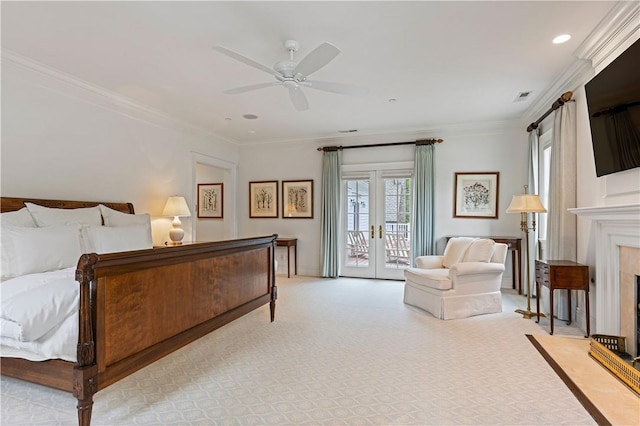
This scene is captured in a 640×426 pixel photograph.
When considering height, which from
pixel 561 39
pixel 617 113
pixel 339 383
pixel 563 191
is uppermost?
pixel 561 39

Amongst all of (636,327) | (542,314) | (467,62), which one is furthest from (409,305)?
(467,62)

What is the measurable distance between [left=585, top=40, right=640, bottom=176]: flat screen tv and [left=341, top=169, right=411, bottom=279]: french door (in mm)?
3369

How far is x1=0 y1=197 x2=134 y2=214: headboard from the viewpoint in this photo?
10.4 feet

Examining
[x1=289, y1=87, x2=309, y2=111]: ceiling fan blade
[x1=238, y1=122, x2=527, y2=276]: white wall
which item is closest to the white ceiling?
[x1=289, y1=87, x2=309, y2=111]: ceiling fan blade

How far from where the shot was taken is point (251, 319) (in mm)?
4074

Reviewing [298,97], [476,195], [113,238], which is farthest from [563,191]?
[113,238]

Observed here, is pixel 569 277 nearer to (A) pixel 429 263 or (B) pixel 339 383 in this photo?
(A) pixel 429 263

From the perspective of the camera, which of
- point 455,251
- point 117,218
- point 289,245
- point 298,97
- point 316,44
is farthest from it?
point 289,245

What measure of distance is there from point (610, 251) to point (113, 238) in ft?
14.9

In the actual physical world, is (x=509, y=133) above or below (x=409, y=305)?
above

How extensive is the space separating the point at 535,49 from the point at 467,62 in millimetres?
589

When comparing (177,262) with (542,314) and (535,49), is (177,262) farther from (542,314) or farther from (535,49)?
(542,314)

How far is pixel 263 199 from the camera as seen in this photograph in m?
7.17

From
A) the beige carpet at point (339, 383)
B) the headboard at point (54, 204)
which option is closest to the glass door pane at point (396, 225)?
the beige carpet at point (339, 383)
